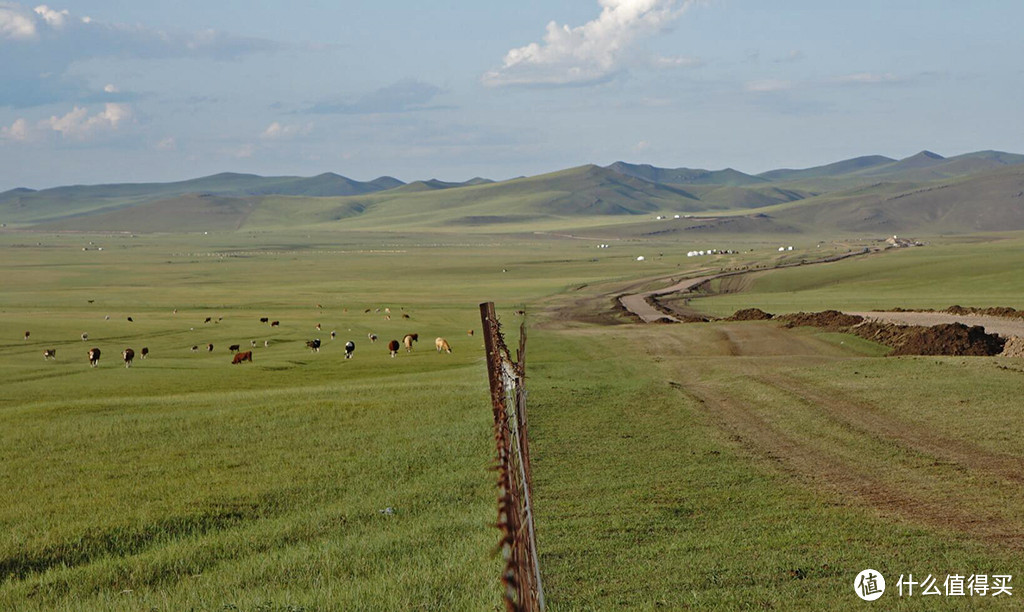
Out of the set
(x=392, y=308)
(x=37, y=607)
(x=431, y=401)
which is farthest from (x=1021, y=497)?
(x=392, y=308)

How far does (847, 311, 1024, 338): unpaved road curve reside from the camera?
4569cm

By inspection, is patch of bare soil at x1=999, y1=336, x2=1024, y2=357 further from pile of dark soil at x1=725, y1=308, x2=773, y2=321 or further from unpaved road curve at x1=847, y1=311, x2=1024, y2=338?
pile of dark soil at x1=725, y1=308, x2=773, y2=321

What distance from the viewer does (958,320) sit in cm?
5194

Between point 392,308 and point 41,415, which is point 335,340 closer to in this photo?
point 392,308

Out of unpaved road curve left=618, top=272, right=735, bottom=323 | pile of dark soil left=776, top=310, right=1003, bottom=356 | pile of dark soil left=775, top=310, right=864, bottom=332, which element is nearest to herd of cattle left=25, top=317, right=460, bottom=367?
pile of dark soil left=775, top=310, right=864, bottom=332

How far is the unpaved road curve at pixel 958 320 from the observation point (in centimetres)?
4569

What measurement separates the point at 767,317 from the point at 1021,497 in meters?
42.5

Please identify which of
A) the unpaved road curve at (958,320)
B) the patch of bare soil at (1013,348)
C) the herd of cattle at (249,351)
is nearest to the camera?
the patch of bare soil at (1013,348)

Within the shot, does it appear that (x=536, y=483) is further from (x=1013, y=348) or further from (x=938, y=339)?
(x=938, y=339)

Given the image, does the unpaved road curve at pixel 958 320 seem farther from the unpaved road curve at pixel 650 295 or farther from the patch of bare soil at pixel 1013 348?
the unpaved road curve at pixel 650 295

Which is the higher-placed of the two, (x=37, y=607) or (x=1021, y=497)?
(x=37, y=607)

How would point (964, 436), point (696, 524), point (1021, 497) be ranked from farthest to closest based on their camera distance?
point (964, 436)
point (1021, 497)
point (696, 524)

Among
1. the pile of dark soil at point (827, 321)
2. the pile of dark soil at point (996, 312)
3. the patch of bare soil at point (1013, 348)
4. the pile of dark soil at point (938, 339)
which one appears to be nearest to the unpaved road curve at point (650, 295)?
the pile of dark soil at point (827, 321)

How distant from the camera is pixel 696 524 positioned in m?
13.0
